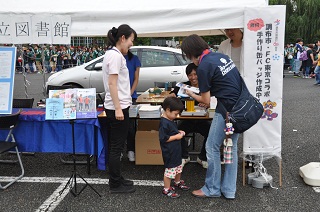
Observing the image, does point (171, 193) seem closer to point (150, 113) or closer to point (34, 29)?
point (150, 113)

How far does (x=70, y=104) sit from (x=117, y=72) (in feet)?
2.29

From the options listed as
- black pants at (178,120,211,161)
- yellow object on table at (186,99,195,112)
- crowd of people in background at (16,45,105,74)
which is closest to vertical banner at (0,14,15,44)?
yellow object on table at (186,99,195,112)

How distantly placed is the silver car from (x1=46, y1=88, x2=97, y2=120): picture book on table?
475cm

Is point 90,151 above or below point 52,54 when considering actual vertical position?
below

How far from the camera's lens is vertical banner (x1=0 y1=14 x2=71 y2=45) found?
3.75 metres

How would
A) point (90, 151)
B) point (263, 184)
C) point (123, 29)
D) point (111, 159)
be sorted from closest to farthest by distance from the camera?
point (123, 29)
point (111, 159)
point (263, 184)
point (90, 151)

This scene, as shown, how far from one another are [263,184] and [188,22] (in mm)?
2060

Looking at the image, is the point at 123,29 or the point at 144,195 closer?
the point at 123,29

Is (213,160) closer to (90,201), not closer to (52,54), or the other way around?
(90,201)

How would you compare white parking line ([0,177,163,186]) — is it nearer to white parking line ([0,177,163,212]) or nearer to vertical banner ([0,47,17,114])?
white parking line ([0,177,163,212])

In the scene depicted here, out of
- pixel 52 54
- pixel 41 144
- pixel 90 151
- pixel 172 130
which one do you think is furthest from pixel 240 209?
pixel 52 54

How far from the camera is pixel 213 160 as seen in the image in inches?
129

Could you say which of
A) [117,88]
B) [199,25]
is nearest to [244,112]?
[199,25]

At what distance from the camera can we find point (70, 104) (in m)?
3.38
